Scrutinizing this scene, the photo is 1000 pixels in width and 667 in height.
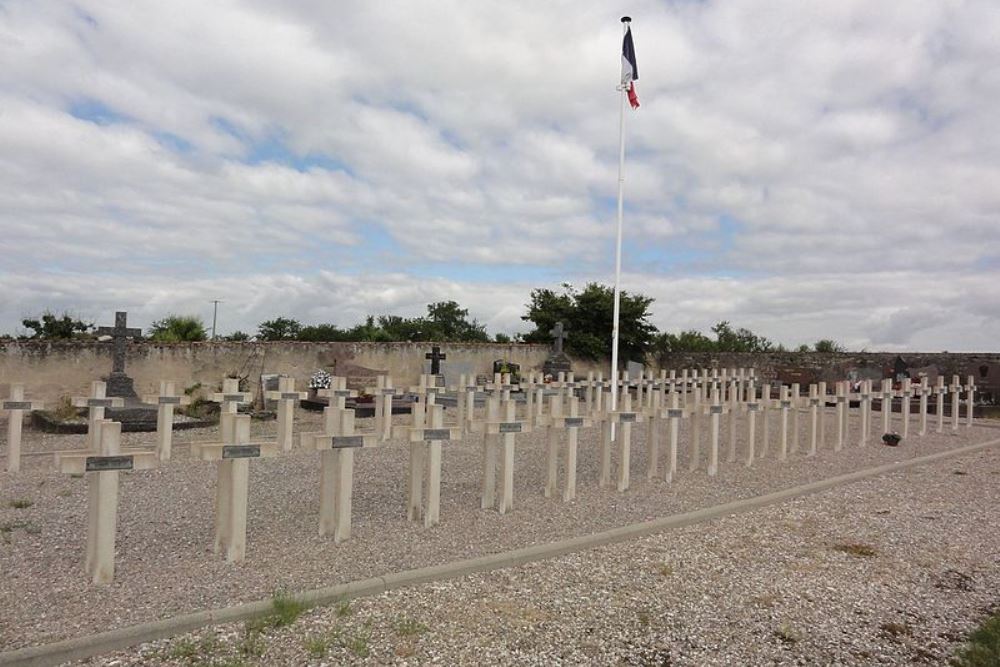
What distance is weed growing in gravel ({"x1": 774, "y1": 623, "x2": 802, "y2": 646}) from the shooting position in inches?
148

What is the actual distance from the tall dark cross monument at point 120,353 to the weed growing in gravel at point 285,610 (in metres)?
11.1

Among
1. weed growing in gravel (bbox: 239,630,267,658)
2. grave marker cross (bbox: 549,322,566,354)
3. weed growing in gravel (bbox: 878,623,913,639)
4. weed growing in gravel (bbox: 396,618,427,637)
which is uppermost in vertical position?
grave marker cross (bbox: 549,322,566,354)

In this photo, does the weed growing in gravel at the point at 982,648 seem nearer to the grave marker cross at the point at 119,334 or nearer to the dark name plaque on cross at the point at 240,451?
the dark name plaque on cross at the point at 240,451

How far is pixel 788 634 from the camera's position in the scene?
3.83 m

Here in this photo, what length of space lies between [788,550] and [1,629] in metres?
5.04

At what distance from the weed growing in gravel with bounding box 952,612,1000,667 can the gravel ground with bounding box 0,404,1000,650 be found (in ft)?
8.68

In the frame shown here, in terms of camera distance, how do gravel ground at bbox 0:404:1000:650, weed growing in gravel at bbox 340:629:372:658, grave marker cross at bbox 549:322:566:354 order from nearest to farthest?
weed growing in gravel at bbox 340:629:372:658, gravel ground at bbox 0:404:1000:650, grave marker cross at bbox 549:322:566:354

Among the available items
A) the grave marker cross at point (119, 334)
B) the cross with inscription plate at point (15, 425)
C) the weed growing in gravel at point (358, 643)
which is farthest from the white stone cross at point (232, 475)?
the grave marker cross at point (119, 334)

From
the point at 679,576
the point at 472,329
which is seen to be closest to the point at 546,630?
the point at 679,576

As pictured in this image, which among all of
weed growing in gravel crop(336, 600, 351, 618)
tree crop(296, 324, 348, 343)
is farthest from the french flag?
tree crop(296, 324, 348, 343)

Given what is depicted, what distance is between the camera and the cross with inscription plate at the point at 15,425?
8.21 m

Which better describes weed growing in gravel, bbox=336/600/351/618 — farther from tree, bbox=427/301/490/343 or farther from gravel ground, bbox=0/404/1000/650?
tree, bbox=427/301/490/343

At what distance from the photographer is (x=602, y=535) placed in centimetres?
546

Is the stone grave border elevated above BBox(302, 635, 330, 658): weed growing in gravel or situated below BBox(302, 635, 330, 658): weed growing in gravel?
above
